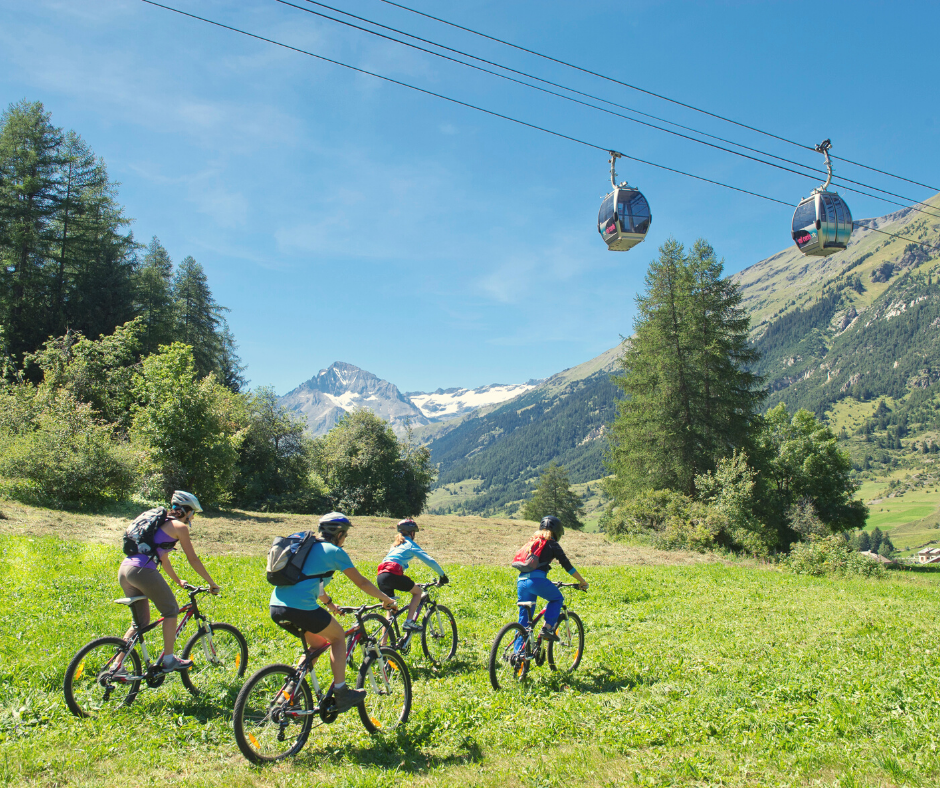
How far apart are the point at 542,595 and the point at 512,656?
3.35 ft

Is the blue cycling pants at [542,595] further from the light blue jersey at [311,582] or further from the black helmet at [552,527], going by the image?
the light blue jersey at [311,582]

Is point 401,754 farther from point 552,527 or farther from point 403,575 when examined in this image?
point 552,527

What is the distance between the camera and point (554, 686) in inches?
321

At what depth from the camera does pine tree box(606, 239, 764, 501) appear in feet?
122

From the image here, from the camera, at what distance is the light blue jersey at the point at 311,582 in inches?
225

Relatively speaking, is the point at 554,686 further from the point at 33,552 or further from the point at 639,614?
the point at 33,552

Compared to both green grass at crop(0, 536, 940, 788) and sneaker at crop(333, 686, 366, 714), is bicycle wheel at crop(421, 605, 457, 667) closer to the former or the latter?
green grass at crop(0, 536, 940, 788)

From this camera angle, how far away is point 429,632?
29.9 ft

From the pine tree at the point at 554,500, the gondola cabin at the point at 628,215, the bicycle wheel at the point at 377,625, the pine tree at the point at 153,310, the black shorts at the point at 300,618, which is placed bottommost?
the pine tree at the point at 554,500

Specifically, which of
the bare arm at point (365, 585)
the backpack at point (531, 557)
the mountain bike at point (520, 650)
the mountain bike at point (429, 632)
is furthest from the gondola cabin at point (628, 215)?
the bare arm at point (365, 585)

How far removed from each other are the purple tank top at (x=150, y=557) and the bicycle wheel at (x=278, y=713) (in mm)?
2226

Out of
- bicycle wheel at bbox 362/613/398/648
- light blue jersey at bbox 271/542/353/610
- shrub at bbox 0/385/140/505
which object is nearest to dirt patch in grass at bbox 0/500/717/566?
shrub at bbox 0/385/140/505

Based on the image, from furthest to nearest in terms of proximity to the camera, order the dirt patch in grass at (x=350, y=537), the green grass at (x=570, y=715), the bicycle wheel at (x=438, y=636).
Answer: the dirt patch in grass at (x=350, y=537) < the bicycle wheel at (x=438, y=636) < the green grass at (x=570, y=715)

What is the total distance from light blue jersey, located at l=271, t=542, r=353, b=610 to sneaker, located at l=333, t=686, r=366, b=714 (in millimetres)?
1142
